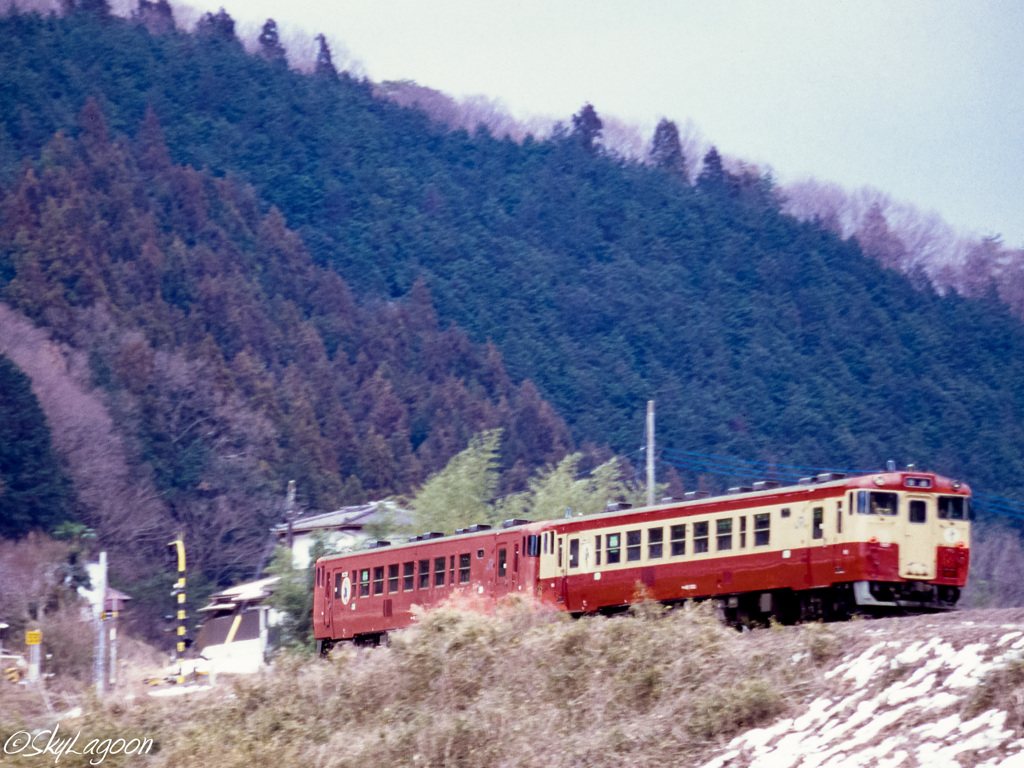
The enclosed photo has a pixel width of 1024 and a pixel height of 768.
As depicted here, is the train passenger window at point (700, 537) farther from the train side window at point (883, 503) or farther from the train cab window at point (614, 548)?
the train side window at point (883, 503)

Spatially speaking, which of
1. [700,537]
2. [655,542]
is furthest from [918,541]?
[655,542]

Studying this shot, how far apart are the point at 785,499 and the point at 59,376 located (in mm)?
58062

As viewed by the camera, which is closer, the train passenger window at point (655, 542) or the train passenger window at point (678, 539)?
the train passenger window at point (678, 539)

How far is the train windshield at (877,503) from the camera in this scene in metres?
19.7

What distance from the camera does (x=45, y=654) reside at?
3928cm

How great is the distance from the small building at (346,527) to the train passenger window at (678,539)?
21771 millimetres

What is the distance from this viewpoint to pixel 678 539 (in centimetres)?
2223

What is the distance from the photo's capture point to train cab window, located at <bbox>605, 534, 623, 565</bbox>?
2322cm

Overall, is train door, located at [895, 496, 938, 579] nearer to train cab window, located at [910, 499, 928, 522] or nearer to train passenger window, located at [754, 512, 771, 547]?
train cab window, located at [910, 499, 928, 522]

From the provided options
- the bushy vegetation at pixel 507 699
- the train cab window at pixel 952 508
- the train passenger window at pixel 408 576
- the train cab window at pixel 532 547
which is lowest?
the bushy vegetation at pixel 507 699

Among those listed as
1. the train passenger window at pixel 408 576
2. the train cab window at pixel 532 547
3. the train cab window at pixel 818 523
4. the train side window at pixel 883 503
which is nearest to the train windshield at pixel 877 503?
the train side window at pixel 883 503

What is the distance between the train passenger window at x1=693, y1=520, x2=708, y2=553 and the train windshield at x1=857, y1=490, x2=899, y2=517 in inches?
114

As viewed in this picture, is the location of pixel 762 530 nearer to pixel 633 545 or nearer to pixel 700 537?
pixel 700 537

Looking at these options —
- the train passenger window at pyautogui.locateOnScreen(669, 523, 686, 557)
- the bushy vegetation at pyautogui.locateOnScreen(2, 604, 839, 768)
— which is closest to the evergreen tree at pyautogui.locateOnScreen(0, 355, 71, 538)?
the bushy vegetation at pyautogui.locateOnScreen(2, 604, 839, 768)
